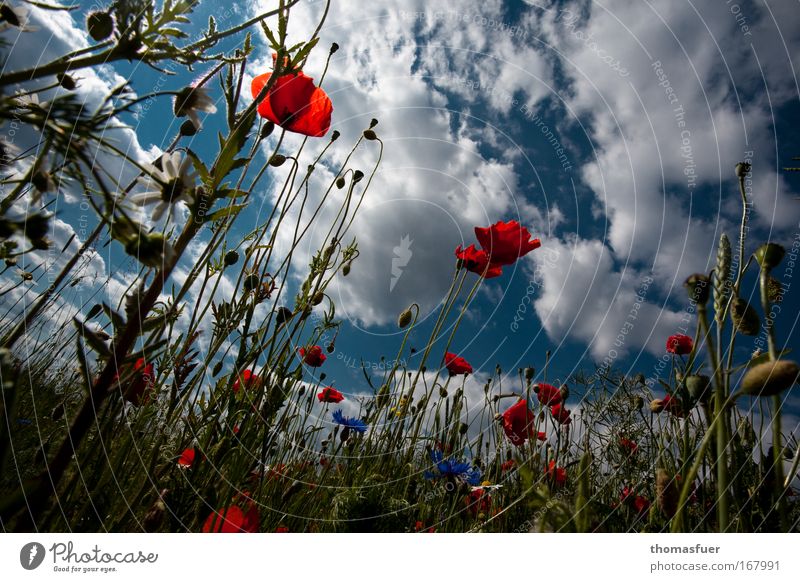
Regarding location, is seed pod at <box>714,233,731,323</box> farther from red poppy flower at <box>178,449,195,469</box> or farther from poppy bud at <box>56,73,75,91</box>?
red poppy flower at <box>178,449,195,469</box>

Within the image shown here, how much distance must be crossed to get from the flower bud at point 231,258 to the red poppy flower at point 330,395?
664 mm

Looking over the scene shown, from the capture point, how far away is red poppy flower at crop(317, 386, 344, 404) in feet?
4.62

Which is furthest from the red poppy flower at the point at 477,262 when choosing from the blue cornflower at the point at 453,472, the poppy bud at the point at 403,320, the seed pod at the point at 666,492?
the seed pod at the point at 666,492

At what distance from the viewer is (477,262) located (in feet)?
3.99

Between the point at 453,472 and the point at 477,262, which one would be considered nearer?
the point at 453,472

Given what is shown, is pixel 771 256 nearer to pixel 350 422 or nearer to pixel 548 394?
pixel 548 394

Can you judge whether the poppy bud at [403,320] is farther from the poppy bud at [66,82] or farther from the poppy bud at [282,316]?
the poppy bud at [66,82]

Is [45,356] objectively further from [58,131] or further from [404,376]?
[58,131]

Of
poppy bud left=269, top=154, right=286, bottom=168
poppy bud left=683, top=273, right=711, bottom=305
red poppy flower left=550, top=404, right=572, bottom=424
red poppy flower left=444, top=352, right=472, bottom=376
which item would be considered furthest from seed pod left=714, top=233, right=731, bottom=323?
red poppy flower left=444, top=352, right=472, bottom=376

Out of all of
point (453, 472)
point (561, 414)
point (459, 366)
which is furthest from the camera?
point (459, 366)

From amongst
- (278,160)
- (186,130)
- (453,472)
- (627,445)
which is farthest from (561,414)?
(186,130)

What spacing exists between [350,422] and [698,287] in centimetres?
107

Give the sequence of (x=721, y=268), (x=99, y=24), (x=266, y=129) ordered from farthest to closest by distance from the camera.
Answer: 1. (x=266, y=129)
2. (x=721, y=268)
3. (x=99, y=24)
